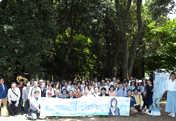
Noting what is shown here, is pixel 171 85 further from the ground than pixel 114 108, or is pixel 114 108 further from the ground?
pixel 171 85

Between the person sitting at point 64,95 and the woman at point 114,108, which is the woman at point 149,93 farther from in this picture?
the person sitting at point 64,95

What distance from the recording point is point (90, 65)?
27.6 meters

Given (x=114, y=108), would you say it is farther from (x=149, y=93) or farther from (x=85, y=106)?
(x=149, y=93)

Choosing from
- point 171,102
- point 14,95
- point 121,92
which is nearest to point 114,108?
point 121,92

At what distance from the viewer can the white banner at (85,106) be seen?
8.03m

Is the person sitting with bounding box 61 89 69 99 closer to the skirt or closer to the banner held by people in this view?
the banner held by people

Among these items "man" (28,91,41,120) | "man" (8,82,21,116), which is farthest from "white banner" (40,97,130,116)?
"man" (8,82,21,116)

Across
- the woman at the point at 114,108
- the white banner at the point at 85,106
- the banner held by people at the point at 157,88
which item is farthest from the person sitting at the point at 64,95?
the banner held by people at the point at 157,88

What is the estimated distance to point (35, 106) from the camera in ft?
26.2

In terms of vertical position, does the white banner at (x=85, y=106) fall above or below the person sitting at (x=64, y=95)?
below

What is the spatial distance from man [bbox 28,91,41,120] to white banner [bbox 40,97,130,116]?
0.23m

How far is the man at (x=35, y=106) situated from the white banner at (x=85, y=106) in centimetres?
23

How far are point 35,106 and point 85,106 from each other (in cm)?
218

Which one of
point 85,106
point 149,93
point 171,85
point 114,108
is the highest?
point 171,85
